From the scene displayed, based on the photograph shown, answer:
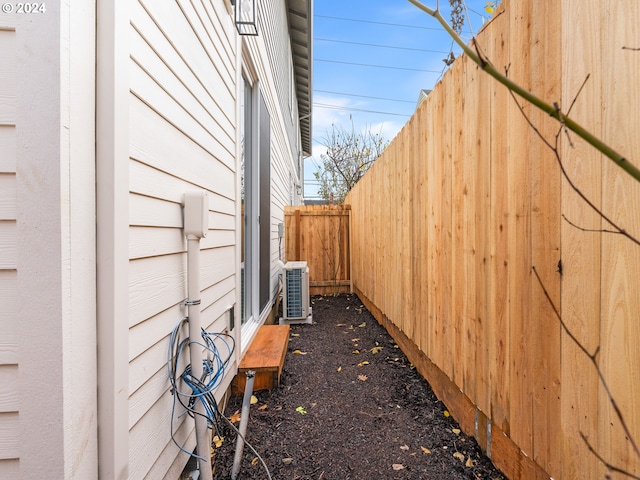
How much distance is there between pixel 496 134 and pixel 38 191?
1.84 m

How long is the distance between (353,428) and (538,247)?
1.62 meters

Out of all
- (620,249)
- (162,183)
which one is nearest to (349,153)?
(162,183)

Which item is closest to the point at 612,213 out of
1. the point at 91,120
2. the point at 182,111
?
the point at 91,120

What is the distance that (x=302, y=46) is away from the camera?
396 inches

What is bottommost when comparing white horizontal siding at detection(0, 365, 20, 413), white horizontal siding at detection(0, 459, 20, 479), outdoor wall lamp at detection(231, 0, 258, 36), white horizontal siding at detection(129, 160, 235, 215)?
white horizontal siding at detection(0, 459, 20, 479)

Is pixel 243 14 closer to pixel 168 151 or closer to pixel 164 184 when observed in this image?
pixel 168 151

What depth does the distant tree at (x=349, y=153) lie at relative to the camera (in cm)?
1181

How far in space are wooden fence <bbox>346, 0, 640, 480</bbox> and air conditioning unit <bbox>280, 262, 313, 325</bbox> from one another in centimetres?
254

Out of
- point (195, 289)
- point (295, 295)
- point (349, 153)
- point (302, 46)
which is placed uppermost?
point (302, 46)

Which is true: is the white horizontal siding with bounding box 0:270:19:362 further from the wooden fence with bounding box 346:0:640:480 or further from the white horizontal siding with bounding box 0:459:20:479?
the wooden fence with bounding box 346:0:640:480

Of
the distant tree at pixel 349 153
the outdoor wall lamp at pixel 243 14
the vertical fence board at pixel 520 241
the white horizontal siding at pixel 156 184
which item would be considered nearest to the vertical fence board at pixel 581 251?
the vertical fence board at pixel 520 241

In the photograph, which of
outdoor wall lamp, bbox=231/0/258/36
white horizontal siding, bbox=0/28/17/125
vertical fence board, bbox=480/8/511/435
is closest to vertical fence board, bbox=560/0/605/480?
vertical fence board, bbox=480/8/511/435

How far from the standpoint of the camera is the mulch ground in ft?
6.38

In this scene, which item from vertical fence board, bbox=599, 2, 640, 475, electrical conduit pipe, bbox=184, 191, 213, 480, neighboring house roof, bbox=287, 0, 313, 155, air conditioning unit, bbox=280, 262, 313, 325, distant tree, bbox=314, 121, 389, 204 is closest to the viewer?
vertical fence board, bbox=599, 2, 640, 475
